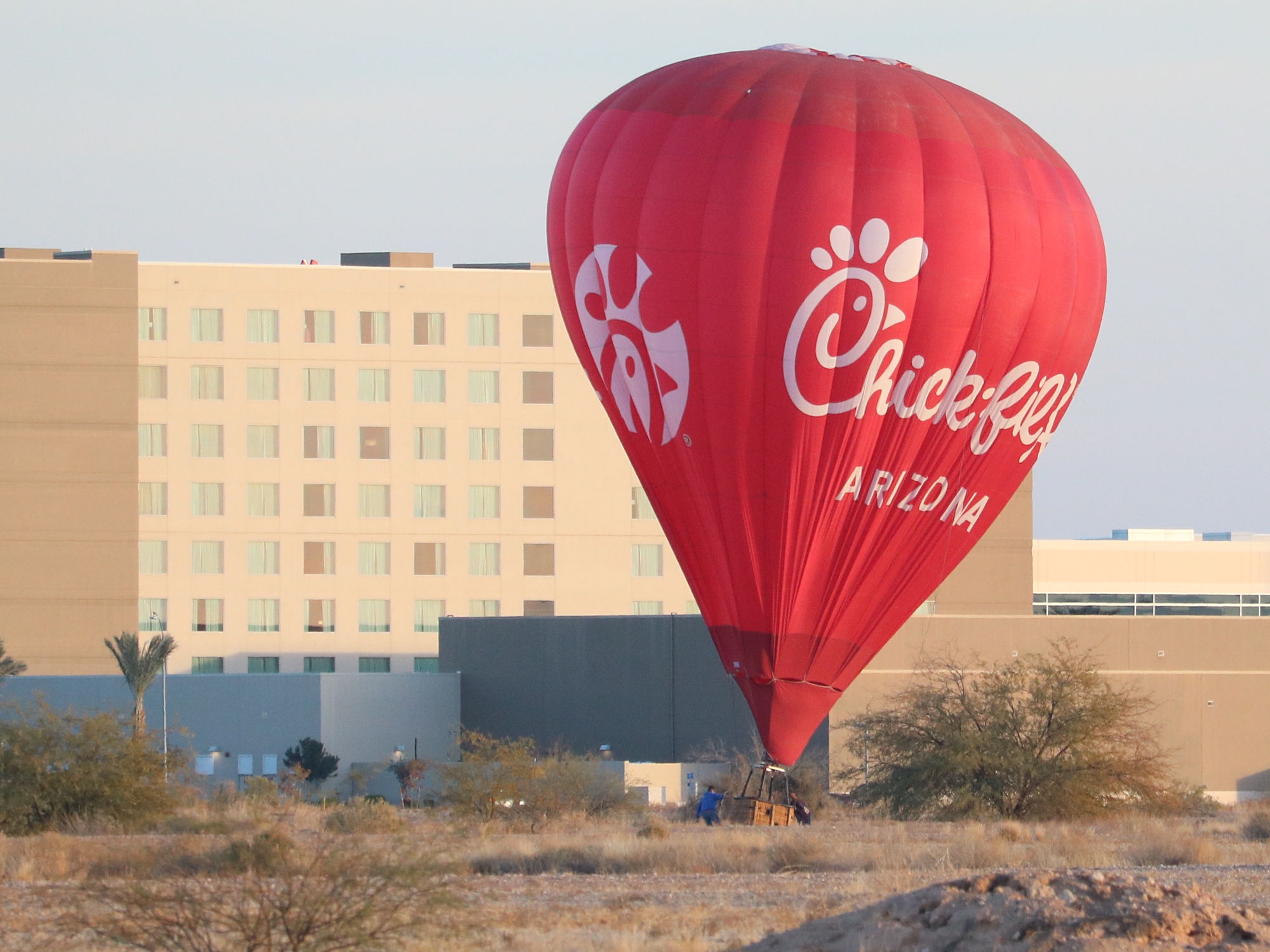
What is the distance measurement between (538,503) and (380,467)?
7.46m

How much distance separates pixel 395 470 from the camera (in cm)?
9050

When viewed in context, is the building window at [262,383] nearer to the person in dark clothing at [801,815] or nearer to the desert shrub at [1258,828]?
the person in dark clothing at [801,815]

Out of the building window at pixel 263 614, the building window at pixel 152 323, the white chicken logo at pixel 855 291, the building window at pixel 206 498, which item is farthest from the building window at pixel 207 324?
the white chicken logo at pixel 855 291

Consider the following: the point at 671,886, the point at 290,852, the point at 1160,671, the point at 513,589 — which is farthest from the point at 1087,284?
the point at 513,589

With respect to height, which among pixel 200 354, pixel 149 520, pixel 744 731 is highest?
pixel 200 354

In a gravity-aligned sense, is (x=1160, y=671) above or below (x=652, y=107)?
below

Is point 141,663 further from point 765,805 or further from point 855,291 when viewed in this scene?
point 855,291

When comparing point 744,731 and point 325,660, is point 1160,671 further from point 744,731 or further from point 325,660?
point 325,660

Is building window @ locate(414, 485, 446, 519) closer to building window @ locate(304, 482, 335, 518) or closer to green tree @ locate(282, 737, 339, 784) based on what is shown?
building window @ locate(304, 482, 335, 518)

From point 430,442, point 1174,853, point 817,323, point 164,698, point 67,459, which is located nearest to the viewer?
point 1174,853

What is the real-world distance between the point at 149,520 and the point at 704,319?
212ft

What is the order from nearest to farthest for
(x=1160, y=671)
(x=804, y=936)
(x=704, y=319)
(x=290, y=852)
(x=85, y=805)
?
(x=804, y=936) < (x=290, y=852) < (x=704, y=319) < (x=85, y=805) < (x=1160, y=671)

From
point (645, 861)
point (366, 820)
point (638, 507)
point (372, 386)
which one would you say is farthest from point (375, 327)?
point (645, 861)

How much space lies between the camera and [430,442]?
90.6m
